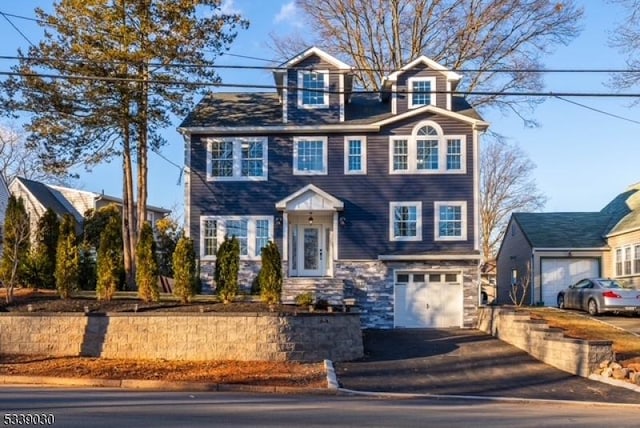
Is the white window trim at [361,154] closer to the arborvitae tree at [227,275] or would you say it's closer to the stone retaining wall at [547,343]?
the stone retaining wall at [547,343]

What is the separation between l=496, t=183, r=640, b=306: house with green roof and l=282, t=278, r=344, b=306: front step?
10.8m

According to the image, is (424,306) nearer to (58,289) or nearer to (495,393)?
(495,393)

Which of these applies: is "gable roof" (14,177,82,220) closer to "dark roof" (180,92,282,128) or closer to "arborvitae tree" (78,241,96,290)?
"arborvitae tree" (78,241,96,290)

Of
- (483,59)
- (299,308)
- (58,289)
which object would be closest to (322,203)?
(299,308)

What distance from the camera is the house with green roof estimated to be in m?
31.3

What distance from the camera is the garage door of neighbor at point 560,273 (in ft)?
107

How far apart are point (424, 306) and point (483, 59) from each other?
16.7 m

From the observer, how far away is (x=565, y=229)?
34.5m

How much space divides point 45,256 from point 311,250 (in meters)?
9.48

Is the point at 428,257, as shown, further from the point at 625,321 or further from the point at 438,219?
the point at 625,321

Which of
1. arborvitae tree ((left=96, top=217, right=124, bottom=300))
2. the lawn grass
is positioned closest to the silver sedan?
the lawn grass

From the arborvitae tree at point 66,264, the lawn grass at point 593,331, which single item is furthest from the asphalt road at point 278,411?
the arborvitae tree at point 66,264

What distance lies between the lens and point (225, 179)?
27688 mm

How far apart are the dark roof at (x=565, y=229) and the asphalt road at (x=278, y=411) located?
62.4 feet
